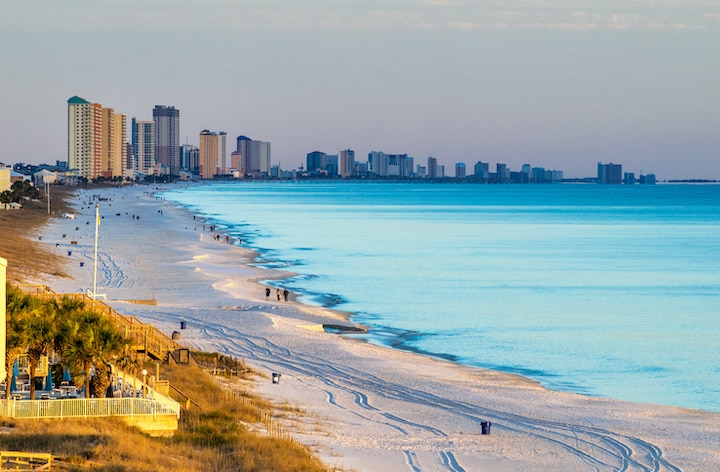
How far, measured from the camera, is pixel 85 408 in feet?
86.2

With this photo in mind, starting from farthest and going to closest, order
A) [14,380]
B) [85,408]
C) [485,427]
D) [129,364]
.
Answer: [485,427]
[129,364]
[14,380]
[85,408]

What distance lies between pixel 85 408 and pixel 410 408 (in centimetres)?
1058

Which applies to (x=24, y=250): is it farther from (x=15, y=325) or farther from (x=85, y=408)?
(x=85, y=408)

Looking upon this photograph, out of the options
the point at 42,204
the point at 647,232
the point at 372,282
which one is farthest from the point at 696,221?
the point at 372,282

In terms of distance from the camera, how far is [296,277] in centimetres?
7138

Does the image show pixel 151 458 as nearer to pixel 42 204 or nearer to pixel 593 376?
pixel 593 376

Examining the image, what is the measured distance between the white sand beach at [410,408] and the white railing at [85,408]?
3876 mm

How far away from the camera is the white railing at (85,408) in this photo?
25.9 meters

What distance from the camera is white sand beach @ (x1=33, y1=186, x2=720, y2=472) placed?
27.0m

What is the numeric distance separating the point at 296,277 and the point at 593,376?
33896mm

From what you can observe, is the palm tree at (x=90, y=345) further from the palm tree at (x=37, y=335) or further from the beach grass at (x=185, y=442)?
the beach grass at (x=185, y=442)

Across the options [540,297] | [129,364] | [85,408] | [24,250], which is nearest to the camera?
[85,408]

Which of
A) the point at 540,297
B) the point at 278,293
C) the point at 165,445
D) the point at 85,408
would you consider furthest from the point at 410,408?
the point at 540,297

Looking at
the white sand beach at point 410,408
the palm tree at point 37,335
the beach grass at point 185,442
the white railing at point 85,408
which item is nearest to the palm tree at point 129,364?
the white railing at point 85,408
